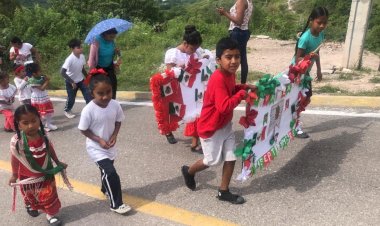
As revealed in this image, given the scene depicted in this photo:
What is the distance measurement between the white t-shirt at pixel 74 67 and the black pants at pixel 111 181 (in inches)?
145

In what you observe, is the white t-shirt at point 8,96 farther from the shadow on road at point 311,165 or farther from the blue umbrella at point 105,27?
the shadow on road at point 311,165

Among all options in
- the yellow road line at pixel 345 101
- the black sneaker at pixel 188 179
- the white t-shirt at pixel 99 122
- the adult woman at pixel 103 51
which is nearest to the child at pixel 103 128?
the white t-shirt at pixel 99 122

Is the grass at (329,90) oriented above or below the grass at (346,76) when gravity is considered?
below

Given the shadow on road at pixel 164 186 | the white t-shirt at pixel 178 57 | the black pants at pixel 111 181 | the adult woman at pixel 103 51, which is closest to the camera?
the black pants at pixel 111 181

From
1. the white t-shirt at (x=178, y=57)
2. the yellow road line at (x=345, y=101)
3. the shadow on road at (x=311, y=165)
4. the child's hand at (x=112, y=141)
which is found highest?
the white t-shirt at (x=178, y=57)

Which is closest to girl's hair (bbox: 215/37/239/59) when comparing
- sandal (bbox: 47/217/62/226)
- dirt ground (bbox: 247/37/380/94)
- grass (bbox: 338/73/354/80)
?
sandal (bbox: 47/217/62/226)

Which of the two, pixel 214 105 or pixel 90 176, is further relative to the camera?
pixel 90 176

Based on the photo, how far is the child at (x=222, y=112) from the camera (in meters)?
3.44

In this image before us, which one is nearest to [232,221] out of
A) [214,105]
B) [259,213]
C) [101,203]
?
[259,213]

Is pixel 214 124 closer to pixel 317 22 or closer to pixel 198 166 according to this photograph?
pixel 198 166

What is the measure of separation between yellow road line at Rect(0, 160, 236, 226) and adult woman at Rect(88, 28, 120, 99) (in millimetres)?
2341

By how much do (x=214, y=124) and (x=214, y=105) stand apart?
169mm

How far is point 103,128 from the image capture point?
145 inches

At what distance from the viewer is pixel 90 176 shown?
4621 millimetres
